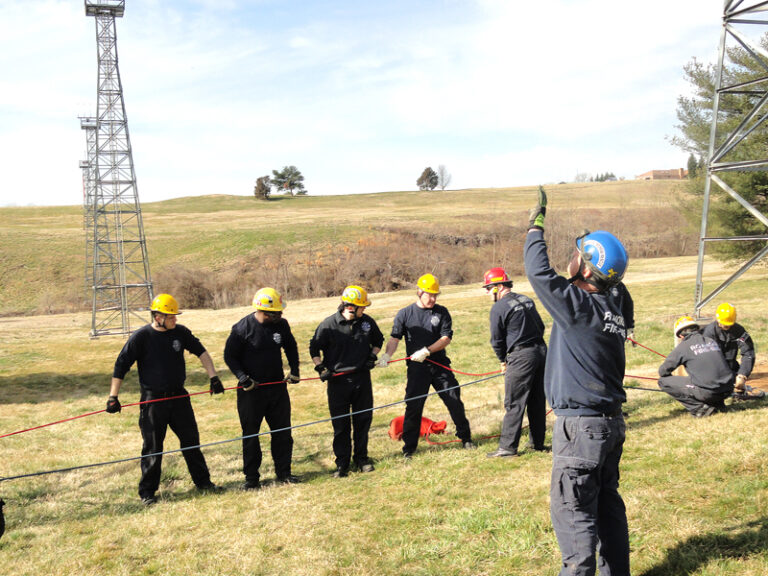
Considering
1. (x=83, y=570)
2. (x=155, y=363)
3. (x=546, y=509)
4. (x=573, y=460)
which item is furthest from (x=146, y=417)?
(x=573, y=460)

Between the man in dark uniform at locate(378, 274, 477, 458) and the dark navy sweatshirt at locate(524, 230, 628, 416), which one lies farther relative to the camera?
the man in dark uniform at locate(378, 274, 477, 458)

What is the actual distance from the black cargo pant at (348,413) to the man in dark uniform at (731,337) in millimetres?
5057

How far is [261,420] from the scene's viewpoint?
6.73 metres

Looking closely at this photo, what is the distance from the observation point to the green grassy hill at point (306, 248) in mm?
40562

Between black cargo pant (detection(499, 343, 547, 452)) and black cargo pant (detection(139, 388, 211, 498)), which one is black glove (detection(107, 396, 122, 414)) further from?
black cargo pant (detection(499, 343, 547, 452))

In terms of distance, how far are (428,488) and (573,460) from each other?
2910 millimetres

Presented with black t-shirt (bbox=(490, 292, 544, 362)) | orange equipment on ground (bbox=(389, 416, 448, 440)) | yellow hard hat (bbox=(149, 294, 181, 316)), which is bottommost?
orange equipment on ground (bbox=(389, 416, 448, 440))

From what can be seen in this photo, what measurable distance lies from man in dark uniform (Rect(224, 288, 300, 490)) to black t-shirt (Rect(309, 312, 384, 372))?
1.56 feet

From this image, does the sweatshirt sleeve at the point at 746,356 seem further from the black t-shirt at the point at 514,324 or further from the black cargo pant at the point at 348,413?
the black cargo pant at the point at 348,413

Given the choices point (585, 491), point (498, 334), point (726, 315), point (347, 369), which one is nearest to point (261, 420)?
point (347, 369)

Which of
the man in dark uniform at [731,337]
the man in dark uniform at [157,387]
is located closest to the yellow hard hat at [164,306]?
the man in dark uniform at [157,387]

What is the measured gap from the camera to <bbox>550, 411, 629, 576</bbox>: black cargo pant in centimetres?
322

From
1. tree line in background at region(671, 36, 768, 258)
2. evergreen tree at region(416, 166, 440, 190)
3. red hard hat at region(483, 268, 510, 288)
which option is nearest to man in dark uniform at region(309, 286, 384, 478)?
red hard hat at region(483, 268, 510, 288)

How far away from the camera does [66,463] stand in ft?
27.7
